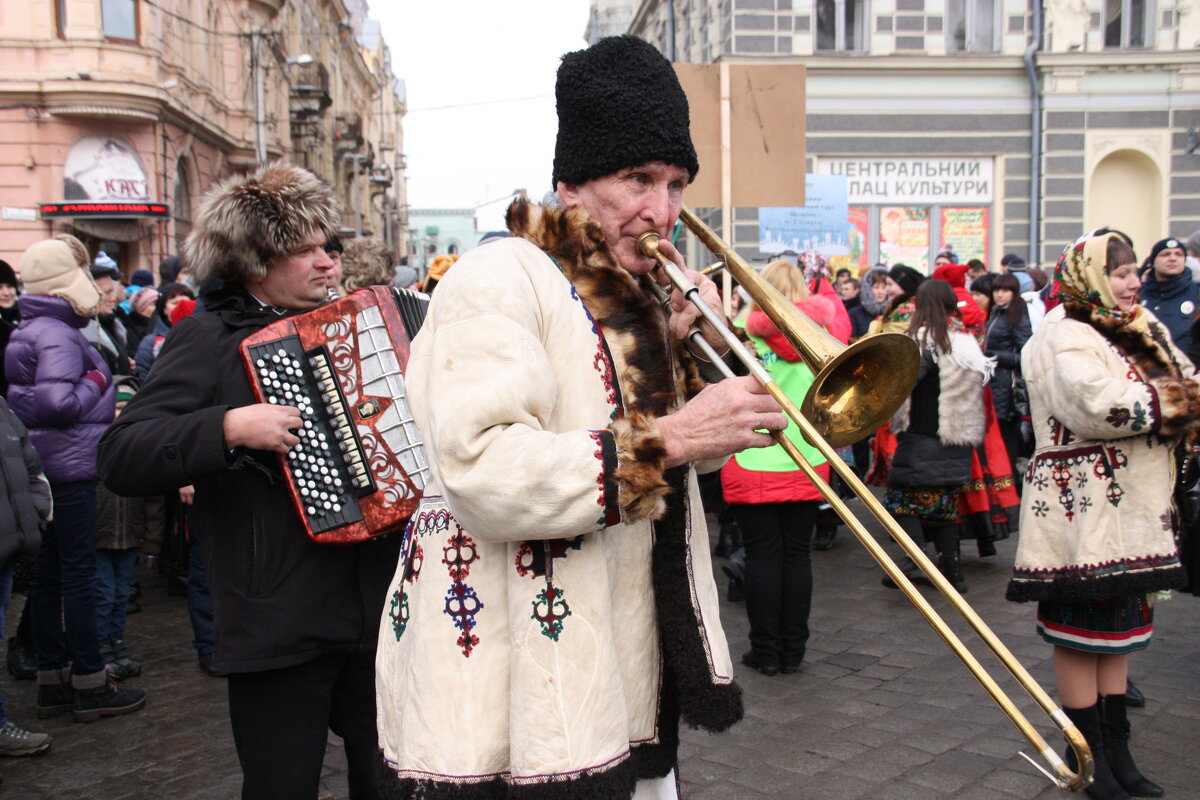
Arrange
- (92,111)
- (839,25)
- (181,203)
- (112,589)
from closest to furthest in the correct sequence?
(112,589)
(839,25)
(92,111)
(181,203)

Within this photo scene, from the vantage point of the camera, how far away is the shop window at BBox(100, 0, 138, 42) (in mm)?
19172

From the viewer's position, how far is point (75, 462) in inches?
180

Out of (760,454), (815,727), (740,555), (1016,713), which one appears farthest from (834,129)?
(1016,713)

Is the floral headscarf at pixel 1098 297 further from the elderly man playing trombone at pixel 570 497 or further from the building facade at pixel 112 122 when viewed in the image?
the building facade at pixel 112 122

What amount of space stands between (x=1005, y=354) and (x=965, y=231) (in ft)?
30.3

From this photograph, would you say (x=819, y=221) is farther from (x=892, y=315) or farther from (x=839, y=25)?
(x=892, y=315)

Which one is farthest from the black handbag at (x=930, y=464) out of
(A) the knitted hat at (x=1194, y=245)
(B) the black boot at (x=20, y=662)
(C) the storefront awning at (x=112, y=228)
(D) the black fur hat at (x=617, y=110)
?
(C) the storefront awning at (x=112, y=228)

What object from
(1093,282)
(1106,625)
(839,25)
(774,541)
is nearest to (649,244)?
(1093,282)

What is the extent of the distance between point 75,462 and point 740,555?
3.94m

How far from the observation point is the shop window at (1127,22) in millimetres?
16547

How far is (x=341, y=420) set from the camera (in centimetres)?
257


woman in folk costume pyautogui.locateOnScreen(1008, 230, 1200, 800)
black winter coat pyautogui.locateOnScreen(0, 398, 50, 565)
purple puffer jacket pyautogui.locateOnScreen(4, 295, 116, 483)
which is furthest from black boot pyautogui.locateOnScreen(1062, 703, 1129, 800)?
purple puffer jacket pyautogui.locateOnScreen(4, 295, 116, 483)

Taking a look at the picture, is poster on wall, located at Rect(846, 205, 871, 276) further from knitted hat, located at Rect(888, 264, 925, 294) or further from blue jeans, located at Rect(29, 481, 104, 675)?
blue jeans, located at Rect(29, 481, 104, 675)

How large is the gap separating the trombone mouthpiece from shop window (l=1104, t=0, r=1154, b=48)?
58.1 ft
